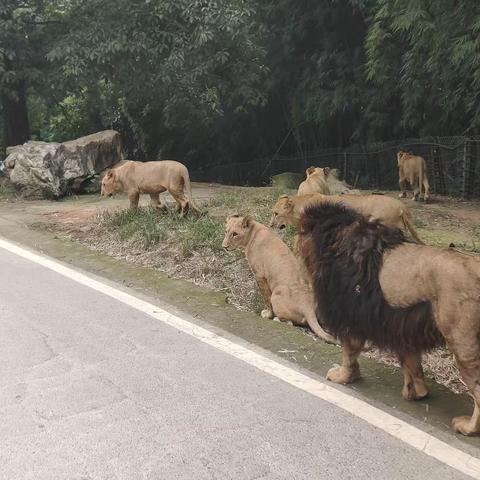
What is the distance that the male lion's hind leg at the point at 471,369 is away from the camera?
3211 mm

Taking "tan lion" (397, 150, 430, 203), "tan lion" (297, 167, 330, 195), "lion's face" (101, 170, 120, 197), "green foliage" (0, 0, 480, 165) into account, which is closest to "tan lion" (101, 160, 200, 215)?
"lion's face" (101, 170, 120, 197)

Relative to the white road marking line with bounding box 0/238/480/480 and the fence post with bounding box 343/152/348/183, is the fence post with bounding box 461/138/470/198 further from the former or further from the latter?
the white road marking line with bounding box 0/238/480/480

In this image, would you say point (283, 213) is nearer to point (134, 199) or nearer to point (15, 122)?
point (134, 199)

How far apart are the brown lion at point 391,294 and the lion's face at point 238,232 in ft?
6.98

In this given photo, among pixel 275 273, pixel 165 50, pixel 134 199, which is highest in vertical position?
pixel 165 50

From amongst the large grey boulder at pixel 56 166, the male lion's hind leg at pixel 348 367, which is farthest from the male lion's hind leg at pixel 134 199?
the male lion's hind leg at pixel 348 367

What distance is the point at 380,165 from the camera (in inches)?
685

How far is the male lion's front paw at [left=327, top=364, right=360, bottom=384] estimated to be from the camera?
13.0 feet

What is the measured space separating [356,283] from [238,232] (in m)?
2.62

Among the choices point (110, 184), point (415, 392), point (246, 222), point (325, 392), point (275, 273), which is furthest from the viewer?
point (110, 184)

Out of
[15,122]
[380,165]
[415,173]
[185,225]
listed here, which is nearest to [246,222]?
[185,225]

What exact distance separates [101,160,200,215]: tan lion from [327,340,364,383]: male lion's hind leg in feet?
16.5

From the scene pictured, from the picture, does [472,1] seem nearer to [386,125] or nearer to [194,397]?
[386,125]

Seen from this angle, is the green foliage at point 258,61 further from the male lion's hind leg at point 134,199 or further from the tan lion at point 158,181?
the male lion's hind leg at point 134,199
